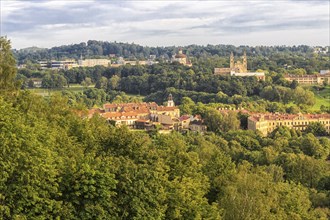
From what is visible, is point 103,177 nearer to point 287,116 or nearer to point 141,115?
point 287,116

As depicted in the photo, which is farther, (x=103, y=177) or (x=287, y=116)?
(x=287, y=116)

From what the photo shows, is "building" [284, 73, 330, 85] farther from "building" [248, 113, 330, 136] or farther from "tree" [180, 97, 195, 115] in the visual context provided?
"building" [248, 113, 330, 136]

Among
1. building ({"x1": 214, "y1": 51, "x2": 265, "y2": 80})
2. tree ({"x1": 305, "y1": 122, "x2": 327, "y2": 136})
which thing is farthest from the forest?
building ({"x1": 214, "y1": 51, "x2": 265, "y2": 80})

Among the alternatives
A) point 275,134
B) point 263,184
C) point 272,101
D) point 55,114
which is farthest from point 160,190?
point 272,101

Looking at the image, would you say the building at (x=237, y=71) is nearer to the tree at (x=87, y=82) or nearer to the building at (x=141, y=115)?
the tree at (x=87, y=82)

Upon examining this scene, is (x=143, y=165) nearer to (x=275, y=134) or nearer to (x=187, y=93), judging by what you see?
(x=275, y=134)

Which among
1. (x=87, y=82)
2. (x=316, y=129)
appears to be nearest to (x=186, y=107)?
(x=316, y=129)
